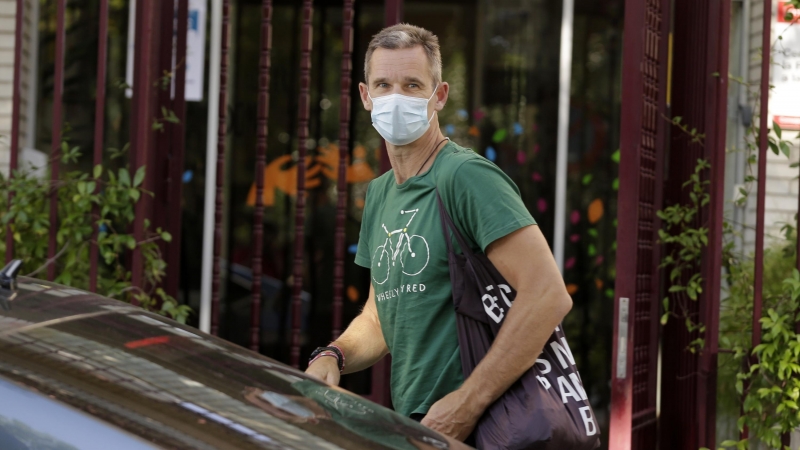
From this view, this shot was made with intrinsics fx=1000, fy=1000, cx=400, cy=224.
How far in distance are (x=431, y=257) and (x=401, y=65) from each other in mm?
519

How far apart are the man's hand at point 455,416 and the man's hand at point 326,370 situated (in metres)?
0.36

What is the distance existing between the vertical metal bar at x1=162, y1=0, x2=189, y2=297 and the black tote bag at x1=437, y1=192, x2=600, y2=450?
7.52 ft

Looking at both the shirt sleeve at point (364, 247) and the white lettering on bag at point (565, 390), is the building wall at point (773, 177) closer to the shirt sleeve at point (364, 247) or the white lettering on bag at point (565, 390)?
the shirt sleeve at point (364, 247)

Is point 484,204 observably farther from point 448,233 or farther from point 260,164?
point 260,164

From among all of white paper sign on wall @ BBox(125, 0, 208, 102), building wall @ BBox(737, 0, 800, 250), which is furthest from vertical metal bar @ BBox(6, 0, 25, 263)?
building wall @ BBox(737, 0, 800, 250)

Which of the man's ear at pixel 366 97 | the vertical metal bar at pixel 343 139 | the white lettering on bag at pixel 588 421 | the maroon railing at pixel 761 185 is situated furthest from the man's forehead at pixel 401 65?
the maroon railing at pixel 761 185

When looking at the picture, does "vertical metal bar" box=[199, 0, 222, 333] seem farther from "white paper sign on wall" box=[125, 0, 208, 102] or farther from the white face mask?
the white face mask

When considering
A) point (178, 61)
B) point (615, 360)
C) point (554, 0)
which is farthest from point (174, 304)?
point (554, 0)

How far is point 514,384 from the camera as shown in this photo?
2.27m

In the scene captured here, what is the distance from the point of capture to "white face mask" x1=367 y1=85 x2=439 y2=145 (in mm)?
2533

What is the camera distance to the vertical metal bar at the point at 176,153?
4352 mm

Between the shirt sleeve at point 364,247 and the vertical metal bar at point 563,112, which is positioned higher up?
the vertical metal bar at point 563,112

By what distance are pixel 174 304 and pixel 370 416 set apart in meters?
2.34

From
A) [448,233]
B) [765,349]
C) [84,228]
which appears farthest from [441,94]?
[84,228]
